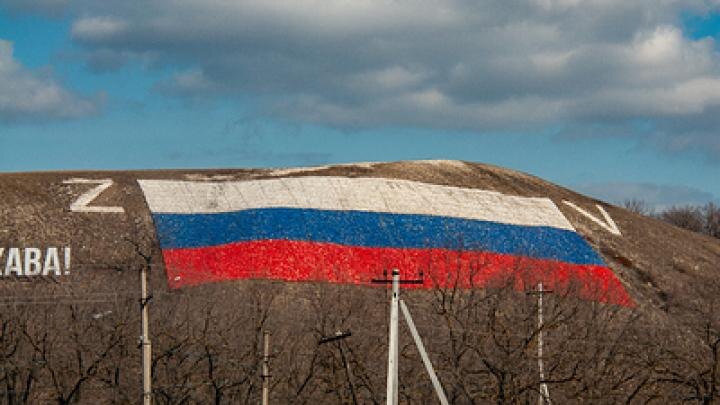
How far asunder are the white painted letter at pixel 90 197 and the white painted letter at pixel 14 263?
9293 mm

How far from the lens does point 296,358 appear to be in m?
74.6

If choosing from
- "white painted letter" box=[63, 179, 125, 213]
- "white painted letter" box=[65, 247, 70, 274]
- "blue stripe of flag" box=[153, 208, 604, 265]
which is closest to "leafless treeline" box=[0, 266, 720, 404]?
"white painted letter" box=[65, 247, 70, 274]

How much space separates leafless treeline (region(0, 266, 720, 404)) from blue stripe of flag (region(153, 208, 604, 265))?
673 inches

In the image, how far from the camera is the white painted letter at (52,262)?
298ft

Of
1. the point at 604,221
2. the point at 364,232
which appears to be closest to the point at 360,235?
the point at 364,232

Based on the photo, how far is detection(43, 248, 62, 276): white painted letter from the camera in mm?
90900

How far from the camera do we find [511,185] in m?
122

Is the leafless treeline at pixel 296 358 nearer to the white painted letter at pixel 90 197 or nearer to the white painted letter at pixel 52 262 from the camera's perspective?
the white painted letter at pixel 52 262

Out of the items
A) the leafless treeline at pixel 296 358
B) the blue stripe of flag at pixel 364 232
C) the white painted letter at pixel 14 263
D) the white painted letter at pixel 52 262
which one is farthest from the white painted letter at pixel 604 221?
the white painted letter at pixel 14 263

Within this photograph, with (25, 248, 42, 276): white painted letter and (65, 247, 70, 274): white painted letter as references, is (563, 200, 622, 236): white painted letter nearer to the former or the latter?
(65, 247, 70, 274): white painted letter

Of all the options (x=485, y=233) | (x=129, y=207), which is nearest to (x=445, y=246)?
(x=485, y=233)

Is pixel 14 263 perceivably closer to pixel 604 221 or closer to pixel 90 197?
pixel 90 197

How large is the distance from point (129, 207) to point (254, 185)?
39.7ft

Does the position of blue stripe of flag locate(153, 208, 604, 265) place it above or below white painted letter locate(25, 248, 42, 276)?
above
